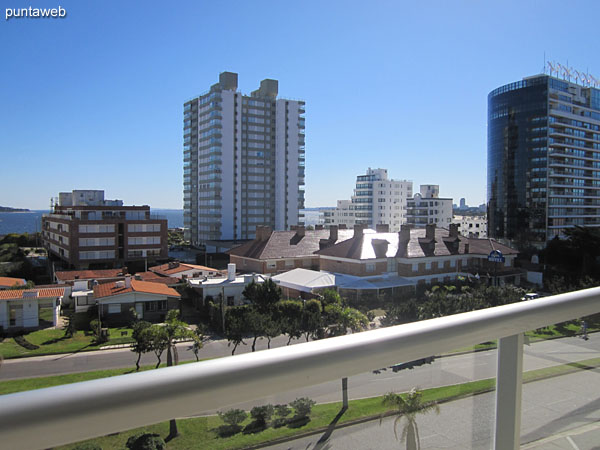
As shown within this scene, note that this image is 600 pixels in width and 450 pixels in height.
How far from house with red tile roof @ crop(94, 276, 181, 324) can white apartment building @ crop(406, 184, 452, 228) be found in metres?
59.9

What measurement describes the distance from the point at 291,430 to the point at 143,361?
57.6 feet

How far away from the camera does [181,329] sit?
1739 centimetres

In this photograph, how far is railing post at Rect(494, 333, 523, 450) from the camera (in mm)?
1319

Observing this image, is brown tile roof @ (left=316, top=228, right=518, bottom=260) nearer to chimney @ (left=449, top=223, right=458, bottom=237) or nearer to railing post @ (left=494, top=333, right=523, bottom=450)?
chimney @ (left=449, top=223, right=458, bottom=237)

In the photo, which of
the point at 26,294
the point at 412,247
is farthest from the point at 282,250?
the point at 26,294

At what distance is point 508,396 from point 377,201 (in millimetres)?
90329

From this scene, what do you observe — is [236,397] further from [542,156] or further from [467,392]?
[542,156]

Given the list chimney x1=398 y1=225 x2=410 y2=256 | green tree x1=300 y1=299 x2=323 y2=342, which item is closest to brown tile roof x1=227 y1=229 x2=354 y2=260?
chimney x1=398 y1=225 x2=410 y2=256

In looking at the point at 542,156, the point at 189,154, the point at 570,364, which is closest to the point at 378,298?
the point at 570,364

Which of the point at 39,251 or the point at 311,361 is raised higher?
the point at 311,361

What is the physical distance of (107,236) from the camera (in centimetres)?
4097

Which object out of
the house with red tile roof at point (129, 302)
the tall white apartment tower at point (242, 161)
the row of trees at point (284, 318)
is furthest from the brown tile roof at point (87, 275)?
the tall white apartment tower at point (242, 161)

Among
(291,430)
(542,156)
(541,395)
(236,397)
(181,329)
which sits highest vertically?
(542,156)

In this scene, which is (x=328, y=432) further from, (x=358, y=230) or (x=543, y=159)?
(x=543, y=159)
